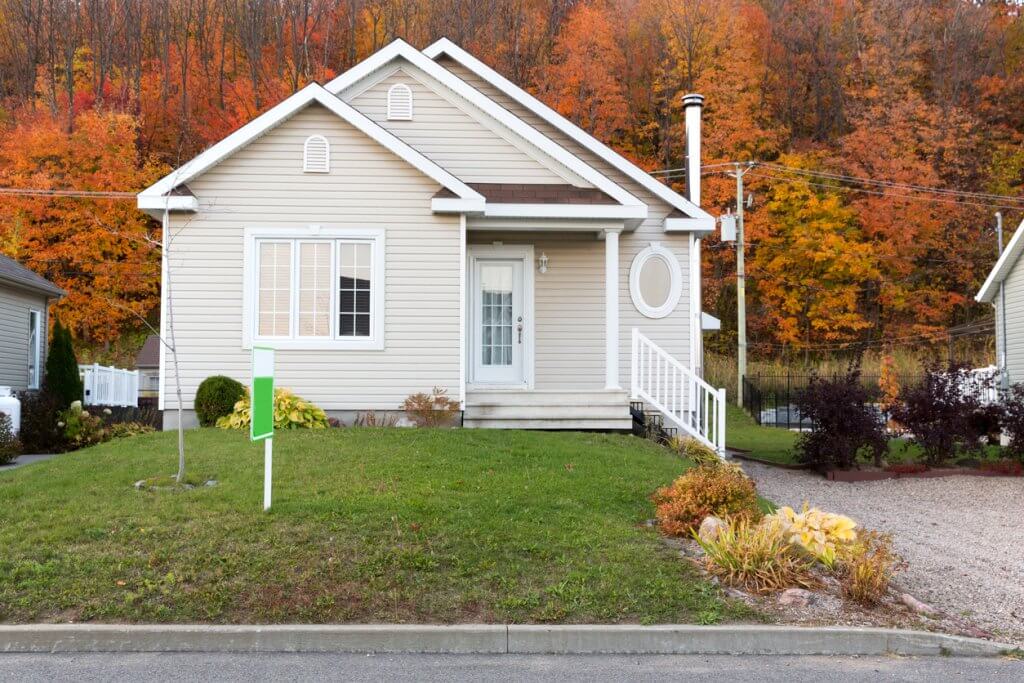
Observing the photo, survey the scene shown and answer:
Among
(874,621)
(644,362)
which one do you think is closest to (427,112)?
(644,362)

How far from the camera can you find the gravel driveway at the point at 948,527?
23.5ft

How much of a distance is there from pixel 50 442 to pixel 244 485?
10.5 m

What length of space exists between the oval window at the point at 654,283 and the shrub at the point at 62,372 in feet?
38.6

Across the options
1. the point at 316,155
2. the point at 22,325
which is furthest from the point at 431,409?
the point at 22,325

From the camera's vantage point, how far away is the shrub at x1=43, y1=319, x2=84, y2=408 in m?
18.7

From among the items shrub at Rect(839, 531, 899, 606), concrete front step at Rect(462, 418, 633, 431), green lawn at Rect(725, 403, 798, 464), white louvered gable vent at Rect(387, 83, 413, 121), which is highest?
white louvered gable vent at Rect(387, 83, 413, 121)

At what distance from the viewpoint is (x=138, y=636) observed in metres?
5.90

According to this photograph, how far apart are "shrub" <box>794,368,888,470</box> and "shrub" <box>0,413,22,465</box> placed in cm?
1265

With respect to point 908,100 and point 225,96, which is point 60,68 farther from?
point 908,100

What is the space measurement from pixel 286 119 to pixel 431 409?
181 inches

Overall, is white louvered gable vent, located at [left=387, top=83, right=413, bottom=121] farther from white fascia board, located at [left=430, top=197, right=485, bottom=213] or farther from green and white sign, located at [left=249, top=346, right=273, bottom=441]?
green and white sign, located at [left=249, top=346, right=273, bottom=441]

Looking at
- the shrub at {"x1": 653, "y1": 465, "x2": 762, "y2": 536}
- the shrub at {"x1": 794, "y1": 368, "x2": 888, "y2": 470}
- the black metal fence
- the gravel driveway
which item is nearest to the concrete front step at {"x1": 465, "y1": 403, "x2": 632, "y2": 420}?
the gravel driveway

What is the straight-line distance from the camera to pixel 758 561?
A: 6.81 m

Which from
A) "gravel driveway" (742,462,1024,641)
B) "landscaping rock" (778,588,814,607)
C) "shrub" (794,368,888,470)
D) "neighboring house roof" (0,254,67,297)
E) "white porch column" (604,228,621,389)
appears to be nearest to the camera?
"landscaping rock" (778,588,814,607)
